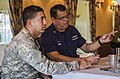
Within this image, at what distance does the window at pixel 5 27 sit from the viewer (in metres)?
5.74

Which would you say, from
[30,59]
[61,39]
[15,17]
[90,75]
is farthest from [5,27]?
[90,75]

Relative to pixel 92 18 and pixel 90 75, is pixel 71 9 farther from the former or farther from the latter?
pixel 90 75

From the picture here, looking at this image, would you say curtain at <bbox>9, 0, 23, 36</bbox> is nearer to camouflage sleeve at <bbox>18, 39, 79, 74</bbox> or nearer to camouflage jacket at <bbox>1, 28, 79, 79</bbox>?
camouflage jacket at <bbox>1, 28, 79, 79</bbox>

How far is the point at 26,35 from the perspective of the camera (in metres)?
2.27

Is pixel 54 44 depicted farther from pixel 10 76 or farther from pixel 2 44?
pixel 2 44

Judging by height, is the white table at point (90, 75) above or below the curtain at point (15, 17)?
below

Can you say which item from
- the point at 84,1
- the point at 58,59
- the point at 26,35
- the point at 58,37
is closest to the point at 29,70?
the point at 26,35

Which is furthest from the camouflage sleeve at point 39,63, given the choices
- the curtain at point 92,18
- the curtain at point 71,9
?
the curtain at point 92,18

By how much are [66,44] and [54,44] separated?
0.66 ft

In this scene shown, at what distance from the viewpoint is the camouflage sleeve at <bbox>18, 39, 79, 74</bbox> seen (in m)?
2.12

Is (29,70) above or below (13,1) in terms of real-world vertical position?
below

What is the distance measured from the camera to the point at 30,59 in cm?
213

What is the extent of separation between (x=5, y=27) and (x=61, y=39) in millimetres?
3022

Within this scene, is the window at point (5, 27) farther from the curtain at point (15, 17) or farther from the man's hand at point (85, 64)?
the man's hand at point (85, 64)
